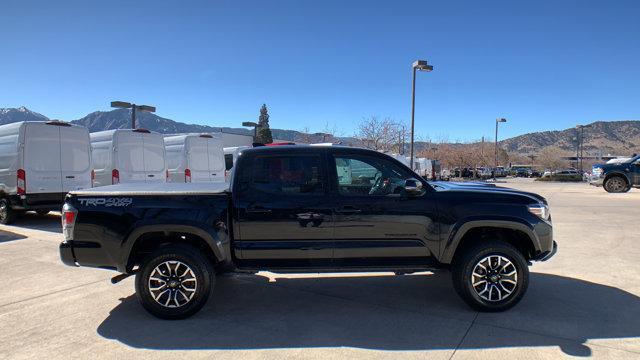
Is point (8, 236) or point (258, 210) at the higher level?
point (258, 210)

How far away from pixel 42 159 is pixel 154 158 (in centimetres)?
301

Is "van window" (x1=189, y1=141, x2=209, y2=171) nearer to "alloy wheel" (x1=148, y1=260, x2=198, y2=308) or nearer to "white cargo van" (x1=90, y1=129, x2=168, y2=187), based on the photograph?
"white cargo van" (x1=90, y1=129, x2=168, y2=187)

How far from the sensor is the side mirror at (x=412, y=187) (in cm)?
463

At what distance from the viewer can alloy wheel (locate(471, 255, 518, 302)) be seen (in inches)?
187

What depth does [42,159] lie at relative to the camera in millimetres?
10984

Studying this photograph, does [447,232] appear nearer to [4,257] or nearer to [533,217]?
[533,217]

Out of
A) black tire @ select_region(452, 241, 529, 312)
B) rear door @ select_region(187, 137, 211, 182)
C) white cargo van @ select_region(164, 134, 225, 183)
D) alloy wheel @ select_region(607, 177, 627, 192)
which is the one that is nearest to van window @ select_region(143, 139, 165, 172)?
white cargo van @ select_region(164, 134, 225, 183)

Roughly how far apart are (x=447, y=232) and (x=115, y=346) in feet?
11.1

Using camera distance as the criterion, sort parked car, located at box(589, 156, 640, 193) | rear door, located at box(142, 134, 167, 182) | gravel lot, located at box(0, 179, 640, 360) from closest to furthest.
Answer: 1. gravel lot, located at box(0, 179, 640, 360)
2. rear door, located at box(142, 134, 167, 182)
3. parked car, located at box(589, 156, 640, 193)

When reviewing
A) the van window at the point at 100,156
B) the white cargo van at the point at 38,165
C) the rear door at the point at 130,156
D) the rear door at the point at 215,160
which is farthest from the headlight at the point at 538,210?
the rear door at the point at 215,160

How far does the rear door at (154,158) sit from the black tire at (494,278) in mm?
10598

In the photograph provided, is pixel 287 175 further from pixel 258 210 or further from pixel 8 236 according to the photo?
pixel 8 236

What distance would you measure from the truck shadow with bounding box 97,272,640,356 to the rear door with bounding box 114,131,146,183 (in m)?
8.11

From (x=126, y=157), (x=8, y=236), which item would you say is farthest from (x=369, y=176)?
(x=126, y=157)
